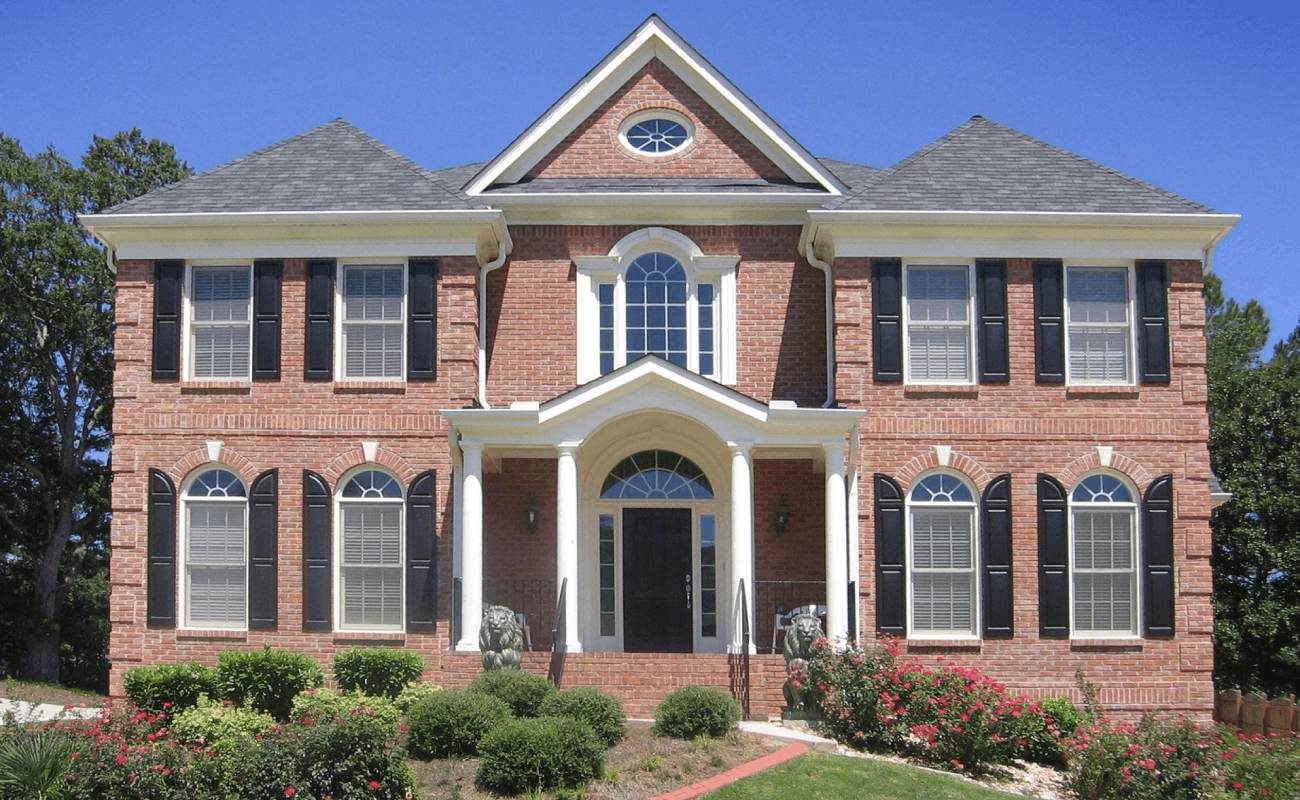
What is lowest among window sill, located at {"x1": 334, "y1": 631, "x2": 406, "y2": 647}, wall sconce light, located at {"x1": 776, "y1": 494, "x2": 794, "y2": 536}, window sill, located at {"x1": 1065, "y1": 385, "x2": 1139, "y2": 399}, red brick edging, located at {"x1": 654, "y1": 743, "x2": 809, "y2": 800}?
red brick edging, located at {"x1": 654, "y1": 743, "x2": 809, "y2": 800}

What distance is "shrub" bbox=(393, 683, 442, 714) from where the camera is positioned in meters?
15.4

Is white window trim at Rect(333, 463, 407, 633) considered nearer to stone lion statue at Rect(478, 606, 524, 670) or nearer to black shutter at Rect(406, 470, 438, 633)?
black shutter at Rect(406, 470, 438, 633)

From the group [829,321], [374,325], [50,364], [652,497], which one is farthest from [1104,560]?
[50,364]

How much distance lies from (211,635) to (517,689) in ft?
17.9

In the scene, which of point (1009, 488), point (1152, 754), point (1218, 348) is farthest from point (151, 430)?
point (1218, 348)

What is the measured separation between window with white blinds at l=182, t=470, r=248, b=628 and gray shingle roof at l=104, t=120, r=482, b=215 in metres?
3.90

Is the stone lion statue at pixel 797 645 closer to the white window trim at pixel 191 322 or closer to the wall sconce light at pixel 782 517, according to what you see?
the wall sconce light at pixel 782 517

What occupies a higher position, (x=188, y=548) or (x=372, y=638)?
(x=188, y=548)

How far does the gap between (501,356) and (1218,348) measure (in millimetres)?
22317

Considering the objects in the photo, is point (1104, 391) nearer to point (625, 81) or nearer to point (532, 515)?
point (532, 515)

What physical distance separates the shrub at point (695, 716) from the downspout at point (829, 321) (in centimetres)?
539

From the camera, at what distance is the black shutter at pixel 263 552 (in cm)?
1731

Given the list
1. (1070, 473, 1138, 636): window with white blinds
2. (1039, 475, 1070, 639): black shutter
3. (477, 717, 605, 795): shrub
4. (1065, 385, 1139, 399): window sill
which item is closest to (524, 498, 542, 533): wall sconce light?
(477, 717, 605, 795): shrub

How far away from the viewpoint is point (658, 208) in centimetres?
1870
